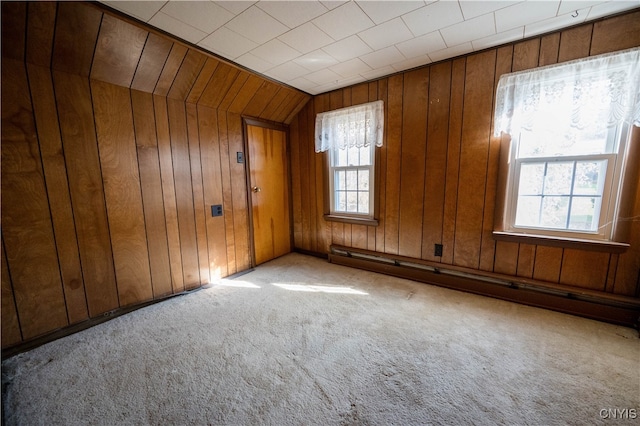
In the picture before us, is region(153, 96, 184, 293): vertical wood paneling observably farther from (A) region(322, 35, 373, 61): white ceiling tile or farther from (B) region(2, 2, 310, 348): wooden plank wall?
(A) region(322, 35, 373, 61): white ceiling tile

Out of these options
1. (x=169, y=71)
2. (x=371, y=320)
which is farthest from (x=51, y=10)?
(x=371, y=320)

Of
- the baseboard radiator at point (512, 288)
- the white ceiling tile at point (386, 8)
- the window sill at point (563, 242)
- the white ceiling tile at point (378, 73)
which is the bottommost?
the baseboard radiator at point (512, 288)

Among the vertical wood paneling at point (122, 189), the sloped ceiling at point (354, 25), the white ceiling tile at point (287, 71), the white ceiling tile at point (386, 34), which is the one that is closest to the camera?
the sloped ceiling at point (354, 25)

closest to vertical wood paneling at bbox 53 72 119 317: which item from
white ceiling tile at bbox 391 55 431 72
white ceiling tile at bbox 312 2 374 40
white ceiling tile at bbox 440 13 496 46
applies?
white ceiling tile at bbox 312 2 374 40

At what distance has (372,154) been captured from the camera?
2750mm

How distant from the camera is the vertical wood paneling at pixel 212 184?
246 cm

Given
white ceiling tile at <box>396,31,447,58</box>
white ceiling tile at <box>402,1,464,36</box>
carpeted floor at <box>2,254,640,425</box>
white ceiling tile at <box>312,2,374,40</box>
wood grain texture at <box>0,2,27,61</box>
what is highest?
white ceiling tile at <box>396,31,447,58</box>

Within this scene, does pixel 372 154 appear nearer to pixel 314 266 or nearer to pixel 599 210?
pixel 314 266

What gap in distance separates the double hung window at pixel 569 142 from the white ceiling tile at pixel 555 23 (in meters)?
0.27

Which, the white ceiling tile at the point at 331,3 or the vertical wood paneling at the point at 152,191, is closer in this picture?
the white ceiling tile at the point at 331,3

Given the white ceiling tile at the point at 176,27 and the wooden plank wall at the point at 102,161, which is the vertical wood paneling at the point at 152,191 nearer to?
the wooden plank wall at the point at 102,161

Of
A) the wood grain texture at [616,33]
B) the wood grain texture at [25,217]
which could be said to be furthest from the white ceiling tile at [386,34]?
the wood grain texture at [25,217]

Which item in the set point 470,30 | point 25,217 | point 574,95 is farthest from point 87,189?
point 574,95

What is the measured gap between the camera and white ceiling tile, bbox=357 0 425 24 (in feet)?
4.92
